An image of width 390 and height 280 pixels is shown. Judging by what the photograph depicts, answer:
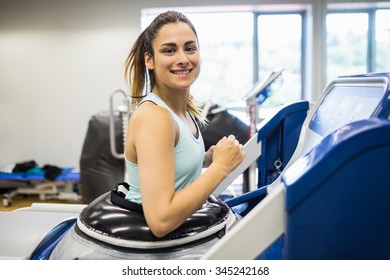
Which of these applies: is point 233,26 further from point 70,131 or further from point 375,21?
point 70,131

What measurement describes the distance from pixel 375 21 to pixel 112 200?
8.97 ft

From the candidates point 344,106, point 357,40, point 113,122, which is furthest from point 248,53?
point 344,106

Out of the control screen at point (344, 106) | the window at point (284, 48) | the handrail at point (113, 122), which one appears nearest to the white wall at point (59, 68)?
the window at point (284, 48)

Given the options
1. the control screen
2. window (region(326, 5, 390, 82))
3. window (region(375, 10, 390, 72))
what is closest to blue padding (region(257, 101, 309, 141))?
the control screen

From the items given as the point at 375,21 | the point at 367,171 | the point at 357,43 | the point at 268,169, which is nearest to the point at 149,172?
the point at 367,171

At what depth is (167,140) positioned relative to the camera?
0.70m

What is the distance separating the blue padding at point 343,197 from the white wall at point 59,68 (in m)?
3.03

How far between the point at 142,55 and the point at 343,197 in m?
0.60

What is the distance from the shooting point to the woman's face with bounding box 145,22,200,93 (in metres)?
0.79

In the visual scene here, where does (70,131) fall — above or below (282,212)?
below

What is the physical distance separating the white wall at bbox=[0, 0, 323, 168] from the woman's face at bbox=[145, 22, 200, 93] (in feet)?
8.64

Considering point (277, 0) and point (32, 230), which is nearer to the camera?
point (32, 230)

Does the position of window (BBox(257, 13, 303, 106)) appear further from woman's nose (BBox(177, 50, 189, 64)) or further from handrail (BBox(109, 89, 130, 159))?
woman's nose (BBox(177, 50, 189, 64))

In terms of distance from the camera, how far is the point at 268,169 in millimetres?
1352
